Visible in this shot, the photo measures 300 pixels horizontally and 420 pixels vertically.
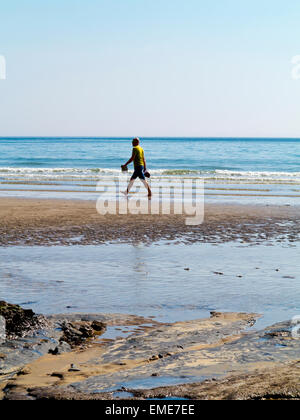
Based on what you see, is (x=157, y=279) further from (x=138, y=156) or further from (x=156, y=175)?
(x=156, y=175)

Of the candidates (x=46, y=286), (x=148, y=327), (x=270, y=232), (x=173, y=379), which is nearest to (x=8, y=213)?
(x=270, y=232)

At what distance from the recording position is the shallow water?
6266mm

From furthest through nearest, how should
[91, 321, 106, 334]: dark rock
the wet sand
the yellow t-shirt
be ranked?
the yellow t-shirt, the wet sand, [91, 321, 106, 334]: dark rock

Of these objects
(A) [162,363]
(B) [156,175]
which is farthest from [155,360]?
(B) [156,175]

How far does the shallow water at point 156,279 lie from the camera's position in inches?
247

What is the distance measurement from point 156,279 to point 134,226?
194 inches

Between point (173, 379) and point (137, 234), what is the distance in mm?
7330

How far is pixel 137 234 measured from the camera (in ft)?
37.2

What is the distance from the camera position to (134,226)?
12.4 meters

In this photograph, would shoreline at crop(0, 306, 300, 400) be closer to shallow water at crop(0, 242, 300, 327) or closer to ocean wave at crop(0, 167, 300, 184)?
shallow water at crop(0, 242, 300, 327)

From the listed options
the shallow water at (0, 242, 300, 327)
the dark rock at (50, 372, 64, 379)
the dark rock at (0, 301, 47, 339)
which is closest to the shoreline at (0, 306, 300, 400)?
the dark rock at (50, 372, 64, 379)

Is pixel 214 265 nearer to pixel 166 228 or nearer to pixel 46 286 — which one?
pixel 46 286

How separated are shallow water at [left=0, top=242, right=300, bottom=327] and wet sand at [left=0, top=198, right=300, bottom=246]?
34.7 inches

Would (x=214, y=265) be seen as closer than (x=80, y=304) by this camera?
No
